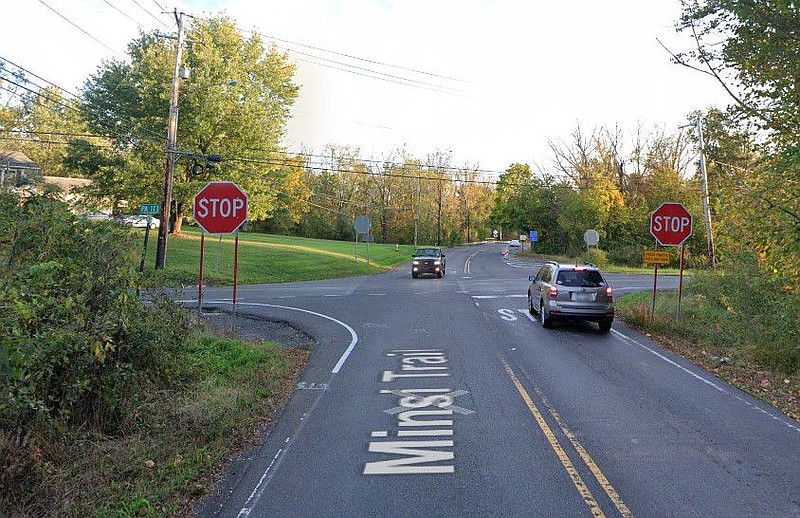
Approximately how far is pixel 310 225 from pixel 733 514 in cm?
8854

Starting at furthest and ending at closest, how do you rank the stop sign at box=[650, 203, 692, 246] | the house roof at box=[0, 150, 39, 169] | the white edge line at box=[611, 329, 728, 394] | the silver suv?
the house roof at box=[0, 150, 39, 169] < the stop sign at box=[650, 203, 692, 246] < the silver suv < the white edge line at box=[611, 329, 728, 394]

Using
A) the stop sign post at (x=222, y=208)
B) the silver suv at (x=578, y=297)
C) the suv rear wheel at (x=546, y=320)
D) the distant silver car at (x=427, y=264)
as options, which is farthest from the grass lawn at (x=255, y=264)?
the silver suv at (x=578, y=297)

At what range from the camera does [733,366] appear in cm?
1112

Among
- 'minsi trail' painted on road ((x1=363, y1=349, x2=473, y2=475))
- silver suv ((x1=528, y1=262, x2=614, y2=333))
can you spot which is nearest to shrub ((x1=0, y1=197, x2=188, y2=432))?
'minsi trail' painted on road ((x1=363, y1=349, x2=473, y2=475))

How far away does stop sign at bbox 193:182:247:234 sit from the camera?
42.8 feet

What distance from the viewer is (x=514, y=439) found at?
669 centimetres

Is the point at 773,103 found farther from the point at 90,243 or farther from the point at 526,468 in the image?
the point at 90,243

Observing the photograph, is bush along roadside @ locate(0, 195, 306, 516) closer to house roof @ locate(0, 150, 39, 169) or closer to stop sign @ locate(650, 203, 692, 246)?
house roof @ locate(0, 150, 39, 169)

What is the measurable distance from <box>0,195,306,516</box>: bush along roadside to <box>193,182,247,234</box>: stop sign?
441cm

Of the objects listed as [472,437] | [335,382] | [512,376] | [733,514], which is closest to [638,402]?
[512,376]

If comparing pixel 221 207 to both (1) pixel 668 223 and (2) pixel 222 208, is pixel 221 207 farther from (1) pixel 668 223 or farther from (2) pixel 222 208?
(1) pixel 668 223

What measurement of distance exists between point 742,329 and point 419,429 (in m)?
9.19

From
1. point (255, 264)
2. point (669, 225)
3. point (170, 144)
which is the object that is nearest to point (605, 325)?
point (669, 225)

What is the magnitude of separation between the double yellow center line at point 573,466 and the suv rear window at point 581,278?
6.66 meters
